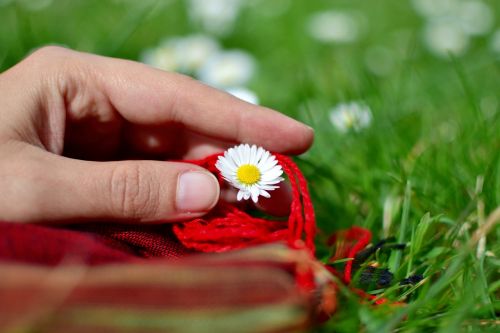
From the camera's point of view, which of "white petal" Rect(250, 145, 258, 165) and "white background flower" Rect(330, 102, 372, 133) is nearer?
"white petal" Rect(250, 145, 258, 165)

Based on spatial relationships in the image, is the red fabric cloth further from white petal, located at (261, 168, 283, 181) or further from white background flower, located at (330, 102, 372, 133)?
white background flower, located at (330, 102, 372, 133)

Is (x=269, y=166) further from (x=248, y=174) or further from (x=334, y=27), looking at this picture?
(x=334, y=27)

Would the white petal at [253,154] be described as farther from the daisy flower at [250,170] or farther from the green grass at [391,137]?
the green grass at [391,137]

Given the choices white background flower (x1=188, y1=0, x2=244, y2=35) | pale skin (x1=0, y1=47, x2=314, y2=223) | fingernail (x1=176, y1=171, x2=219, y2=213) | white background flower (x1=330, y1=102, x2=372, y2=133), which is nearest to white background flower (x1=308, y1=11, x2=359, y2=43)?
white background flower (x1=188, y1=0, x2=244, y2=35)

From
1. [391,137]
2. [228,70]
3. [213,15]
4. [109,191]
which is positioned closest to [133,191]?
[109,191]

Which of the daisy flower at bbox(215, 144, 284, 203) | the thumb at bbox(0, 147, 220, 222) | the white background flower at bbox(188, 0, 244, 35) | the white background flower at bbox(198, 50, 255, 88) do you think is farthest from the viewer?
the white background flower at bbox(188, 0, 244, 35)

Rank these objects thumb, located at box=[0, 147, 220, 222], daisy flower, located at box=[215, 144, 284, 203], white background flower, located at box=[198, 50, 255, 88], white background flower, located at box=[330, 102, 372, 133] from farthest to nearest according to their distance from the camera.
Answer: white background flower, located at box=[198, 50, 255, 88], white background flower, located at box=[330, 102, 372, 133], daisy flower, located at box=[215, 144, 284, 203], thumb, located at box=[0, 147, 220, 222]

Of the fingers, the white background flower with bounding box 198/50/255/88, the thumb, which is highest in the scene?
the white background flower with bounding box 198/50/255/88
